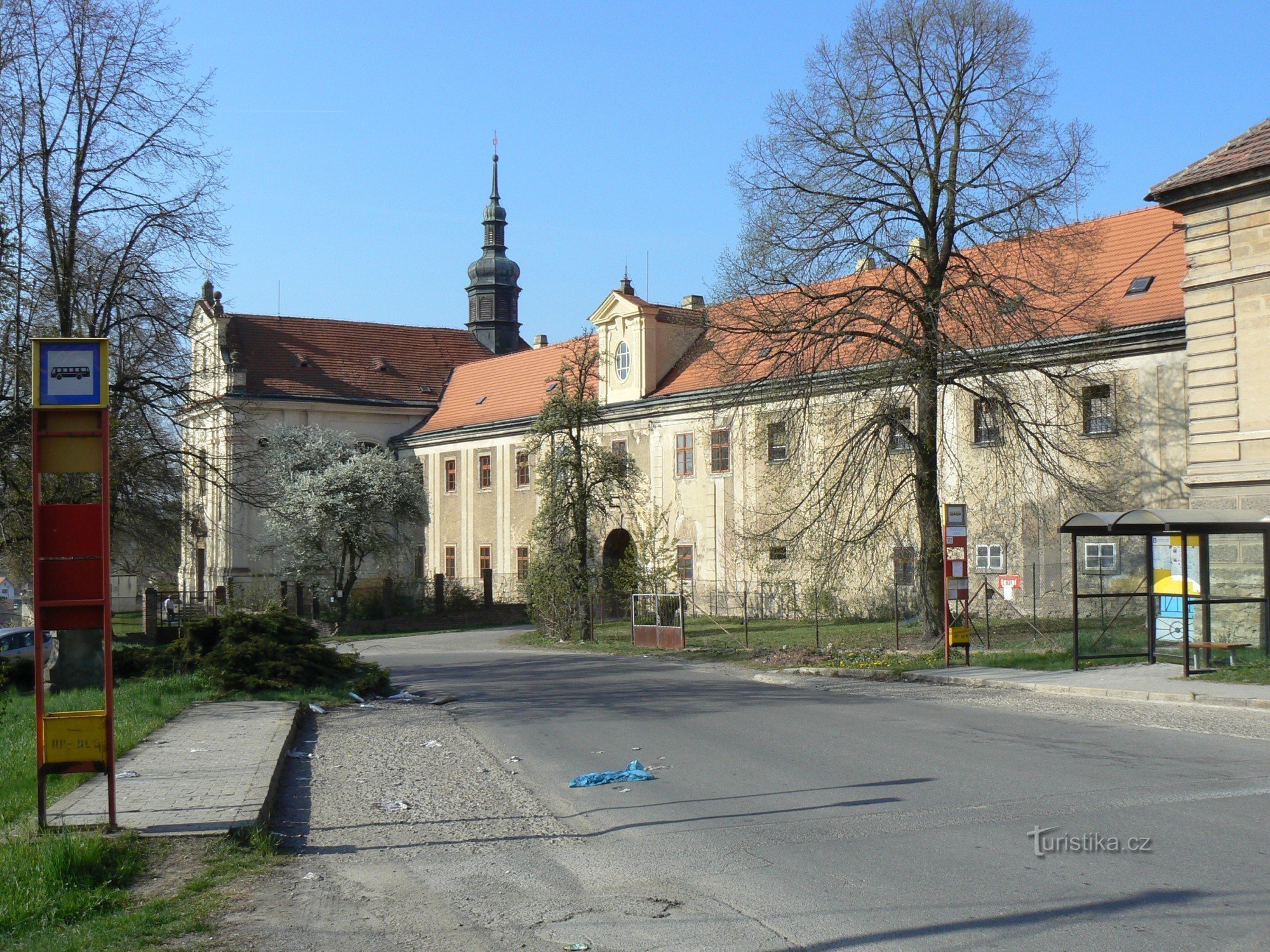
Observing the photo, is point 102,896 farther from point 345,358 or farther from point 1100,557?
point 345,358

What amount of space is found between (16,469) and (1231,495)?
802 inches

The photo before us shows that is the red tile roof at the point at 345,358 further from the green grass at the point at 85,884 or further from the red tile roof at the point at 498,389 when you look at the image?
the green grass at the point at 85,884

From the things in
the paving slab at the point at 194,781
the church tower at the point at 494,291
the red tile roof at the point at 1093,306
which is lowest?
the paving slab at the point at 194,781

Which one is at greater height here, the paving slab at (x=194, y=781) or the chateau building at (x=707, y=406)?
the chateau building at (x=707, y=406)

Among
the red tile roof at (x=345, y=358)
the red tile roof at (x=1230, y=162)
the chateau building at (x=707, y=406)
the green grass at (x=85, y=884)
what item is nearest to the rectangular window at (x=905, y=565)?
the chateau building at (x=707, y=406)

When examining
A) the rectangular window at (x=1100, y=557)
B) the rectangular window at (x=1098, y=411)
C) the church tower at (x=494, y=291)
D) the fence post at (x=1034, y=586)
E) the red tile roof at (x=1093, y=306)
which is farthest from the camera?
the church tower at (x=494, y=291)

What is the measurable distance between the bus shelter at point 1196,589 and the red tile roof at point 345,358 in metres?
43.7

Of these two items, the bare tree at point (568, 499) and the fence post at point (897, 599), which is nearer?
the fence post at point (897, 599)

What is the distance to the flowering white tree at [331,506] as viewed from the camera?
49844mm

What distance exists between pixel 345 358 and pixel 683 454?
24.8 m

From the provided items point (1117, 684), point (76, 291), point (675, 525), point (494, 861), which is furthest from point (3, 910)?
point (675, 525)

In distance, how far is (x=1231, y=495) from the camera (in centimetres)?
1991

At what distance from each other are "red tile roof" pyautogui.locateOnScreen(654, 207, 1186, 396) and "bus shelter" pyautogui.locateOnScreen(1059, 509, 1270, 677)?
600 cm

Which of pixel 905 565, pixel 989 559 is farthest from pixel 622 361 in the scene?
pixel 989 559
